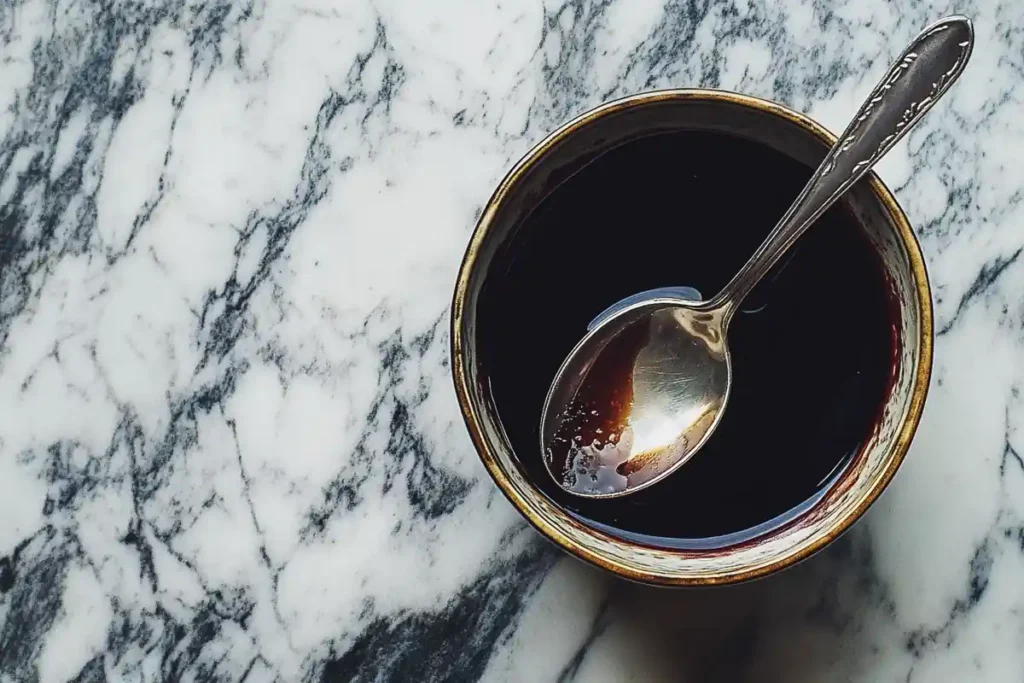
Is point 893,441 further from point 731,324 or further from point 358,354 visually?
point 358,354

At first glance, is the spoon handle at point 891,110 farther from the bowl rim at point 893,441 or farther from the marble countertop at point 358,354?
the marble countertop at point 358,354

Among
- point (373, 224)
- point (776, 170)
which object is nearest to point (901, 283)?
point (776, 170)

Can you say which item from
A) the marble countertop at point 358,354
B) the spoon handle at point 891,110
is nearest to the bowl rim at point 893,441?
the spoon handle at point 891,110

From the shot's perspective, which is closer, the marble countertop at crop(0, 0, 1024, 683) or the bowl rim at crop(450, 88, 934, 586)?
the bowl rim at crop(450, 88, 934, 586)

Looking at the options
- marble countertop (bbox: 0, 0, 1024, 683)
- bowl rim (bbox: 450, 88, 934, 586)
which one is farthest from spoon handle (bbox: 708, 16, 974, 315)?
marble countertop (bbox: 0, 0, 1024, 683)

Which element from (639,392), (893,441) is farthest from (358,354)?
(893,441)

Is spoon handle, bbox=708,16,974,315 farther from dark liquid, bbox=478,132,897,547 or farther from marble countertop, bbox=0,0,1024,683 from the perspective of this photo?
marble countertop, bbox=0,0,1024,683
